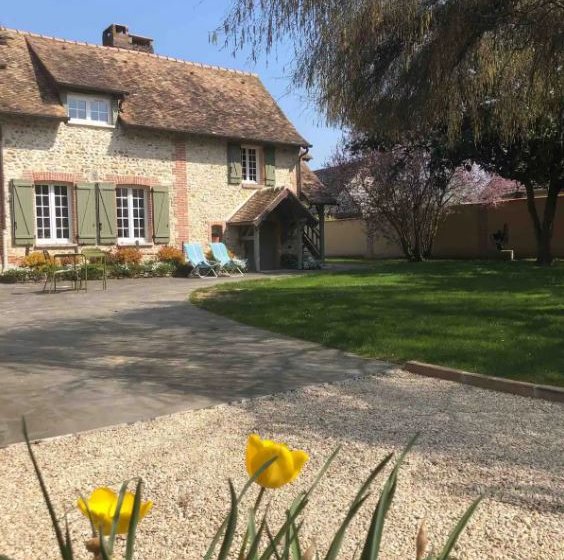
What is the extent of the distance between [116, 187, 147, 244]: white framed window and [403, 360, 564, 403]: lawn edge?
45.7ft

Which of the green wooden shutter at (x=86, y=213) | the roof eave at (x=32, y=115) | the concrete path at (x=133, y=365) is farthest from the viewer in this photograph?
the green wooden shutter at (x=86, y=213)

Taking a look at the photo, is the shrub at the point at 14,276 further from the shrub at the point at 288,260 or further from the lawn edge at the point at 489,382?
the lawn edge at the point at 489,382

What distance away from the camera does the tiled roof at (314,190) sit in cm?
2180

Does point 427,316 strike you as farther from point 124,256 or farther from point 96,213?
point 96,213

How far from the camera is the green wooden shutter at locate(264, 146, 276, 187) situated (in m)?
20.8

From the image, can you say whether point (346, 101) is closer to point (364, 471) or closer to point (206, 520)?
point (364, 471)

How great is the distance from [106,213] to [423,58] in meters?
12.3

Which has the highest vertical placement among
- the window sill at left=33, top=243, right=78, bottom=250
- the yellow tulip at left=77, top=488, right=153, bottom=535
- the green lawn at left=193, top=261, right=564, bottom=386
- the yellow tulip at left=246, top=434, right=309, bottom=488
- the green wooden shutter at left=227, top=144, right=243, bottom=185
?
the green wooden shutter at left=227, top=144, right=243, bottom=185

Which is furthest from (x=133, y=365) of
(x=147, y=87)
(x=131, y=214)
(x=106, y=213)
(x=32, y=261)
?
(x=147, y=87)

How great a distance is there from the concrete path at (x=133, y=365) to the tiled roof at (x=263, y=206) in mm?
9312

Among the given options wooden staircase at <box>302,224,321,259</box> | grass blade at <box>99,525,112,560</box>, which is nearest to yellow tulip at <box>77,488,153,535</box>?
grass blade at <box>99,525,112,560</box>

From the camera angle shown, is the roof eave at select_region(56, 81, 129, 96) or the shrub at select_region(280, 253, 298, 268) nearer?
the roof eave at select_region(56, 81, 129, 96)

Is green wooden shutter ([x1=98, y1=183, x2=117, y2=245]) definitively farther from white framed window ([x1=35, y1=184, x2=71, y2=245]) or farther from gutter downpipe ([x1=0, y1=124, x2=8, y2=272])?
gutter downpipe ([x1=0, y1=124, x2=8, y2=272])

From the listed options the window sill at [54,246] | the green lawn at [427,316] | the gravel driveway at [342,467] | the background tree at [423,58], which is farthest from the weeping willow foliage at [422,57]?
the window sill at [54,246]
